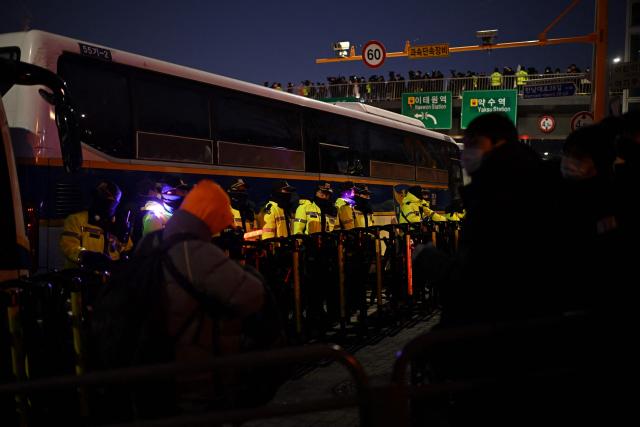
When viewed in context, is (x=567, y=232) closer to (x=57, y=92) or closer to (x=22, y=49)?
(x=57, y=92)

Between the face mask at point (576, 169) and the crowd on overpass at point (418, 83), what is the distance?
27.1m

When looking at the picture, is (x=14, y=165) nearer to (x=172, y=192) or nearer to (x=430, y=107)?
(x=172, y=192)

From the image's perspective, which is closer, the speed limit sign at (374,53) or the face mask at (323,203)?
the face mask at (323,203)

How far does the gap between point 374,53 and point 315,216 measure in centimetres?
908

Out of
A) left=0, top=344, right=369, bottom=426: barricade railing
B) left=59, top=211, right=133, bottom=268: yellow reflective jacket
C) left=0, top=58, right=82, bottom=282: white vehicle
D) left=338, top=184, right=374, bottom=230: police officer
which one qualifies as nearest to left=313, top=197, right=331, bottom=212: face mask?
left=338, top=184, right=374, bottom=230: police officer

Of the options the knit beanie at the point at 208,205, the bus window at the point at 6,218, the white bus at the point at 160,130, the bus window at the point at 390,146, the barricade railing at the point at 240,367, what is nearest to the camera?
the barricade railing at the point at 240,367

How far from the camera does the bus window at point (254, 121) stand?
370 inches

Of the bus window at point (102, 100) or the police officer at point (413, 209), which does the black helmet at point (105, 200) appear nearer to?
the bus window at point (102, 100)

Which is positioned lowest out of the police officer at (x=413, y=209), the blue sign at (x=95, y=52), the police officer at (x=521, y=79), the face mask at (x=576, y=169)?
the police officer at (x=413, y=209)

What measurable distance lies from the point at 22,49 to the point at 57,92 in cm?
148

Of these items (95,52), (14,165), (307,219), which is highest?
(95,52)

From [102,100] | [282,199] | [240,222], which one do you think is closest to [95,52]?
[102,100]

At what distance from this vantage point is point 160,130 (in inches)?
324

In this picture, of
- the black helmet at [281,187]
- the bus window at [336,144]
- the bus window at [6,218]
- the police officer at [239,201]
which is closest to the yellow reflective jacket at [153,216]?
the bus window at [6,218]
